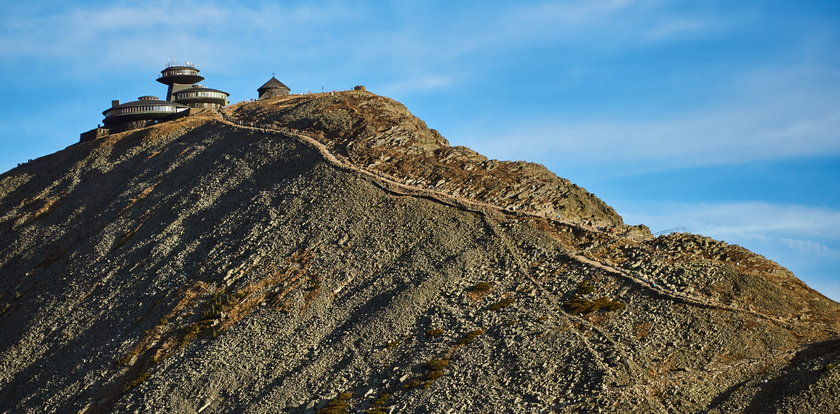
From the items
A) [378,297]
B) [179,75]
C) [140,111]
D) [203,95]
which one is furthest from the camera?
[179,75]

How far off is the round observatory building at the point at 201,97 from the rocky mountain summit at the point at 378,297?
80.7 ft

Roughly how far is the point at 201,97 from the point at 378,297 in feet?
213

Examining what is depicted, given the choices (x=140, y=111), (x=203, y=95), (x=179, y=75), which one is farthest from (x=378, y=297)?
(x=179, y=75)

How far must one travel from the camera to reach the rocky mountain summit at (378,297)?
5434 centimetres

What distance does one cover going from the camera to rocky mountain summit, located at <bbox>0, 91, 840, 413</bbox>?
178 feet

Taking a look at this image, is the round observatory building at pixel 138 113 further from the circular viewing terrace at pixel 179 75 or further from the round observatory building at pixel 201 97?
the circular viewing terrace at pixel 179 75

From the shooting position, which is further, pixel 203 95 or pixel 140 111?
pixel 203 95

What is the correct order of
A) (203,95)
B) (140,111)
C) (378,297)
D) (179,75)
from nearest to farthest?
(378,297) < (140,111) < (203,95) < (179,75)

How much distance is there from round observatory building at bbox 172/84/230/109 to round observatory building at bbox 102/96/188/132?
5353mm

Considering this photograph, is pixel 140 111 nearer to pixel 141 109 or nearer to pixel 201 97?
pixel 141 109

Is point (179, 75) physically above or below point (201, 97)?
above

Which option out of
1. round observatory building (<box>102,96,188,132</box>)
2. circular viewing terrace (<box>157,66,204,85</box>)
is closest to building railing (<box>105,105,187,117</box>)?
round observatory building (<box>102,96,188,132</box>)

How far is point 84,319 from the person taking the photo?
7444 cm

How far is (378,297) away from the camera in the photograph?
6556 centimetres
